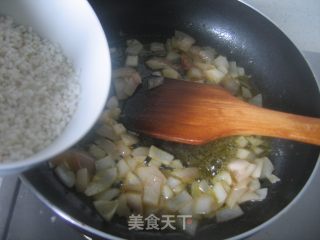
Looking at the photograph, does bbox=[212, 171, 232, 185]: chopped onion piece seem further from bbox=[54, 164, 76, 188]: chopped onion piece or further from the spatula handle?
bbox=[54, 164, 76, 188]: chopped onion piece

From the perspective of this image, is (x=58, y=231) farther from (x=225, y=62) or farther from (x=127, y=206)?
(x=225, y=62)

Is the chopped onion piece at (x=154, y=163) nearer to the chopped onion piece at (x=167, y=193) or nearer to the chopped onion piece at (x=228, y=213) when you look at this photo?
the chopped onion piece at (x=167, y=193)

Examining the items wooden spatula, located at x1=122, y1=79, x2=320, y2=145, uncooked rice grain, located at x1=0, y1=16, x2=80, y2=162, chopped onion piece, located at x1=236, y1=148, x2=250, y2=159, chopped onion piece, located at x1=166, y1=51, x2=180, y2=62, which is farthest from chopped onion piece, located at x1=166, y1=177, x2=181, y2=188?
chopped onion piece, located at x1=166, y1=51, x2=180, y2=62

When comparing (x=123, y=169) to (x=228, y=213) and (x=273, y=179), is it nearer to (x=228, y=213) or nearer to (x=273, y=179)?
(x=228, y=213)

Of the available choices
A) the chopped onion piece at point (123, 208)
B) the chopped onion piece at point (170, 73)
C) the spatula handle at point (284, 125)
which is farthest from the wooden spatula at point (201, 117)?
the chopped onion piece at point (123, 208)

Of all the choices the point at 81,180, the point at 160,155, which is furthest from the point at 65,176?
the point at 160,155

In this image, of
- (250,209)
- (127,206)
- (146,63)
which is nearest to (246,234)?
(250,209)

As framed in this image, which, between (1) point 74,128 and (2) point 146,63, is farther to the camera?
(2) point 146,63
